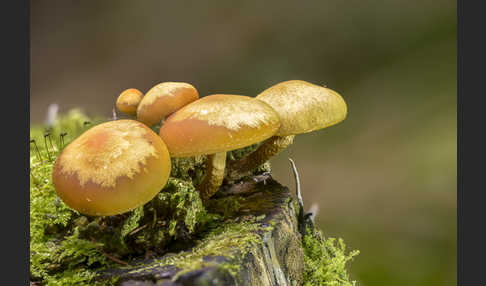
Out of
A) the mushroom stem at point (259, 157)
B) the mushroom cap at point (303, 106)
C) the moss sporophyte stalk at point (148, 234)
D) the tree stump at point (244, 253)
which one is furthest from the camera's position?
the mushroom stem at point (259, 157)

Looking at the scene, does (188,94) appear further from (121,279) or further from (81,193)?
(121,279)

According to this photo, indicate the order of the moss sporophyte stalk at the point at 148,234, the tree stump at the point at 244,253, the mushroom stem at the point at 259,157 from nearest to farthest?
the tree stump at the point at 244,253, the moss sporophyte stalk at the point at 148,234, the mushroom stem at the point at 259,157

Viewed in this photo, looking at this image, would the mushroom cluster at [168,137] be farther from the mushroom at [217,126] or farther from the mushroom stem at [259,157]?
the mushroom stem at [259,157]

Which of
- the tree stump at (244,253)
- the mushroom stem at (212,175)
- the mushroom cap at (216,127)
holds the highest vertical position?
the mushroom cap at (216,127)

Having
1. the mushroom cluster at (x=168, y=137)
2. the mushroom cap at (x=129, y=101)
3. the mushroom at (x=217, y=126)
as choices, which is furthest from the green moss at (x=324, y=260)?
the mushroom cap at (x=129, y=101)

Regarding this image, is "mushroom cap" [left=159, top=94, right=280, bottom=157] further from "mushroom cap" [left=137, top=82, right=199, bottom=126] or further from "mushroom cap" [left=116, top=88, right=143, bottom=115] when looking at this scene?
"mushroom cap" [left=116, top=88, right=143, bottom=115]

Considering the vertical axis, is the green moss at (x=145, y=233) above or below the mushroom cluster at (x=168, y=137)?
below

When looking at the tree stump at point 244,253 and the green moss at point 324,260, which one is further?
the green moss at point 324,260

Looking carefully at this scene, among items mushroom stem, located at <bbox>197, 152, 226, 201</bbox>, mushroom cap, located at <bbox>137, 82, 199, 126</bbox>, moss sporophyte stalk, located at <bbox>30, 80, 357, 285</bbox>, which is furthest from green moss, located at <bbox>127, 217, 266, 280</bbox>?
mushroom cap, located at <bbox>137, 82, 199, 126</bbox>
